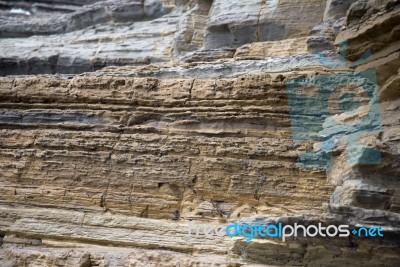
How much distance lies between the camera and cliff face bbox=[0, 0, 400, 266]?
785cm

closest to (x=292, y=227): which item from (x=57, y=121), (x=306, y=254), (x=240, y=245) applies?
(x=306, y=254)

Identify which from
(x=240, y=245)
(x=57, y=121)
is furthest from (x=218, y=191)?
(x=57, y=121)

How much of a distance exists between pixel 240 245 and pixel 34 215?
14.1ft

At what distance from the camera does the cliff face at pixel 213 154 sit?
7852mm

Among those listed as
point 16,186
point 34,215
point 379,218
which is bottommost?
point 379,218

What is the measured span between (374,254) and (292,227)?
110 cm

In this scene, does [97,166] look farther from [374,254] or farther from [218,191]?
[374,254]

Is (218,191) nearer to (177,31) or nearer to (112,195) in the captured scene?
(112,195)

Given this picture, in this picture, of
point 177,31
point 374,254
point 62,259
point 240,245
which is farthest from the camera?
point 177,31

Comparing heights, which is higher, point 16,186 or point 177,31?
point 177,31

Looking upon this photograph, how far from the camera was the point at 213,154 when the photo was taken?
9531 millimetres

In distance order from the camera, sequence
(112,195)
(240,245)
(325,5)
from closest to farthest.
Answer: (240,245) < (112,195) < (325,5)

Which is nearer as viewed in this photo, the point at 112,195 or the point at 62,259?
the point at 62,259

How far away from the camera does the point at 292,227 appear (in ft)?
23.4
